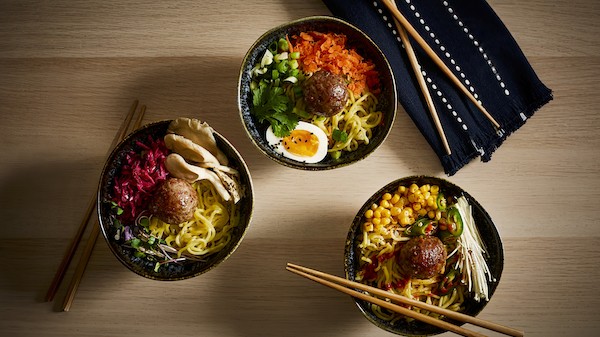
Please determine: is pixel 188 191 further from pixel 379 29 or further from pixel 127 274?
pixel 379 29

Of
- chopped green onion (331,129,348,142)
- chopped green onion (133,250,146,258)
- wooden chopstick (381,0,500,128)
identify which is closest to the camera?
chopped green onion (133,250,146,258)

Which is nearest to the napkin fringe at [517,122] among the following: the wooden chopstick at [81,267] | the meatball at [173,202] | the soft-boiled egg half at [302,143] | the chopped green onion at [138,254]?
the soft-boiled egg half at [302,143]

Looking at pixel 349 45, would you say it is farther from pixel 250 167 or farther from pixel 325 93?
pixel 250 167

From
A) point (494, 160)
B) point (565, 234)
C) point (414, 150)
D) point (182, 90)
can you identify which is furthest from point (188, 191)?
point (565, 234)

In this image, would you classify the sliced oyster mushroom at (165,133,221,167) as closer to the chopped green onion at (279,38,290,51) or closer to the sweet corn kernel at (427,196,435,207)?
the chopped green onion at (279,38,290,51)

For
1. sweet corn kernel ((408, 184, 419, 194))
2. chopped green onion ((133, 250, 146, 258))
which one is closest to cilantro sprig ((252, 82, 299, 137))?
sweet corn kernel ((408, 184, 419, 194))
